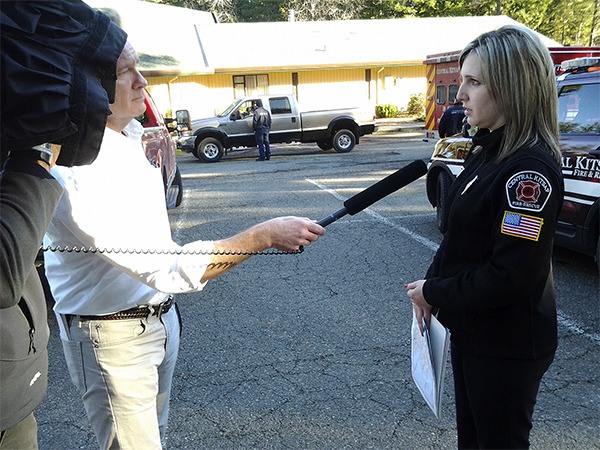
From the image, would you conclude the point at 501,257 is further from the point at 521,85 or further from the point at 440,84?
the point at 440,84

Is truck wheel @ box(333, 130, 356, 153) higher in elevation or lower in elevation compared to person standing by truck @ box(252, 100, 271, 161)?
lower

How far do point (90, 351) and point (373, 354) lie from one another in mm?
2317

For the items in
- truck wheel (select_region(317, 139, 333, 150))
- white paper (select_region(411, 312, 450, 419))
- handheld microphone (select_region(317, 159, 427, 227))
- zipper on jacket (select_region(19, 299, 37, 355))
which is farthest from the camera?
truck wheel (select_region(317, 139, 333, 150))

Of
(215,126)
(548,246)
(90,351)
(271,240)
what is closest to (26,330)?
(90,351)

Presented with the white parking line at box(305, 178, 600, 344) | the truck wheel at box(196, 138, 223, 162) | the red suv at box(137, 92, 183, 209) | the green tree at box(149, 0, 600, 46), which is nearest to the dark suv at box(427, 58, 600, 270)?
the white parking line at box(305, 178, 600, 344)

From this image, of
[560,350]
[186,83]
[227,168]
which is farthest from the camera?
[186,83]

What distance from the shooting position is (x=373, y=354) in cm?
370

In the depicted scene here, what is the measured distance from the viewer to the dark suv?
4758 millimetres

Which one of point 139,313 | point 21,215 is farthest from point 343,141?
point 21,215

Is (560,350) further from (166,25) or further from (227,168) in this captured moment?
(166,25)

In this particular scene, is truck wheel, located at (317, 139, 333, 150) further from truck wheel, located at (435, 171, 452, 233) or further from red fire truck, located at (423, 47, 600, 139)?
truck wheel, located at (435, 171, 452, 233)

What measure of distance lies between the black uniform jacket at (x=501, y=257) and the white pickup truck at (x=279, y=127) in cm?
1547

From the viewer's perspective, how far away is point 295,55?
25.6 metres

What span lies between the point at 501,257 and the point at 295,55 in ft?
83.2
